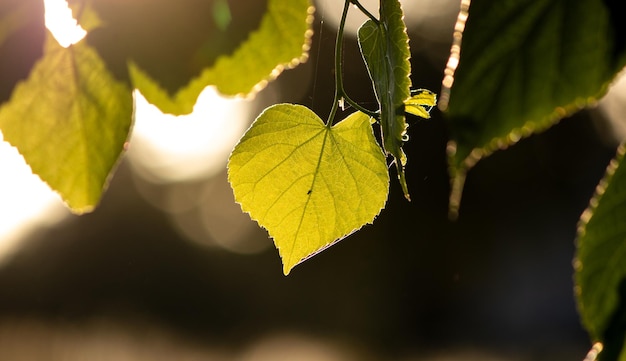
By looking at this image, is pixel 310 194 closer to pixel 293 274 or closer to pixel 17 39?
pixel 17 39

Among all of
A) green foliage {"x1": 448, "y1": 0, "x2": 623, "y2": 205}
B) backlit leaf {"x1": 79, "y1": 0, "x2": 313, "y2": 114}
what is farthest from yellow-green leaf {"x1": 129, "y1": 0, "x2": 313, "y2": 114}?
green foliage {"x1": 448, "y1": 0, "x2": 623, "y2": 205}

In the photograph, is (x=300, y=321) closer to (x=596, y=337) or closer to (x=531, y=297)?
(x=531, y=297)

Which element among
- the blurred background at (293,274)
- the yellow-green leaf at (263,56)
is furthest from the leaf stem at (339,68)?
the blurred background at (293,274)

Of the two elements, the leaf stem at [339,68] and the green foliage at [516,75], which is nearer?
the green foliage at [516,75]

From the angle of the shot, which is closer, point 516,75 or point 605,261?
point 516,75

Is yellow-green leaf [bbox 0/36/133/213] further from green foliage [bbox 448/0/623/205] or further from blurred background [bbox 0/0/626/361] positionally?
blurred background [bbox 0/0/626/361]

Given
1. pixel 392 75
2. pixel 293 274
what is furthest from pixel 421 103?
pixel 293 274

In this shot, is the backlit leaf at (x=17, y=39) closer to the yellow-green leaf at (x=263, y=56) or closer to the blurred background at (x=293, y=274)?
the yellow-green leaf at (x=263, y=56)
